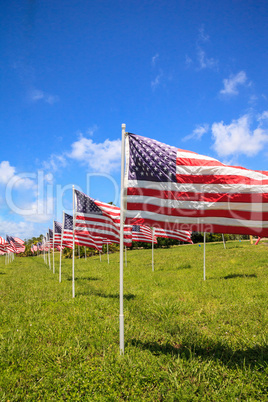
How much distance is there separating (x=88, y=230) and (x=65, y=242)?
7124mm

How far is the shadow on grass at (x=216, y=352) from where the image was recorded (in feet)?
16.9

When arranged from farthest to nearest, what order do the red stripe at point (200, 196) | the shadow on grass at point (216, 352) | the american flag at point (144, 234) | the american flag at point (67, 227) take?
the american flag at point (144, 234) < the american flag at point (67, 227) < the shadow on grass at point (216, 352) < the red stripe at point (200, 196)

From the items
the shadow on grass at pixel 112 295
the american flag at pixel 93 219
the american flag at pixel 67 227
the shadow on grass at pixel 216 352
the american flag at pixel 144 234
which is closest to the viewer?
the shadow on grass at pixel 216 352

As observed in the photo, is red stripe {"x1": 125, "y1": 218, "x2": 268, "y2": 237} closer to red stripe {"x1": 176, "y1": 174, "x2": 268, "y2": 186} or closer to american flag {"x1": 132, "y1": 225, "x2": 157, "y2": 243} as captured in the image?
red stripe {"x1": 176, "y1": 174, "x2": 268, "y2": 186}

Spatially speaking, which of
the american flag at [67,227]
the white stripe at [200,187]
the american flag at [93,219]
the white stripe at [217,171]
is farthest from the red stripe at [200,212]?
the american flag at [67,227]

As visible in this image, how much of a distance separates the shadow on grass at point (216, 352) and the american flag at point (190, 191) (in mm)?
2430

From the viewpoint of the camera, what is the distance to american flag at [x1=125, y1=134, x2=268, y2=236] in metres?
4.80

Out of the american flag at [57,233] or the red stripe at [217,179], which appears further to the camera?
the american flag at [57,233]

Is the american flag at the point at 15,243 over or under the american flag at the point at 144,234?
under

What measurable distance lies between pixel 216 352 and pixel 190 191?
3295 millimetres

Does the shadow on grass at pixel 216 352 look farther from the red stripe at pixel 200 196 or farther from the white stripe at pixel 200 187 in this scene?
the white stripe at pixel 200 187

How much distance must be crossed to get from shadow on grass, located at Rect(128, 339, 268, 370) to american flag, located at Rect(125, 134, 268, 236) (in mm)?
2430

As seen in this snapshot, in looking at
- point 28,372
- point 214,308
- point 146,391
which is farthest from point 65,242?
point 146,391

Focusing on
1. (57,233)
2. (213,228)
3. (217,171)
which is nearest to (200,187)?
(217,171)
